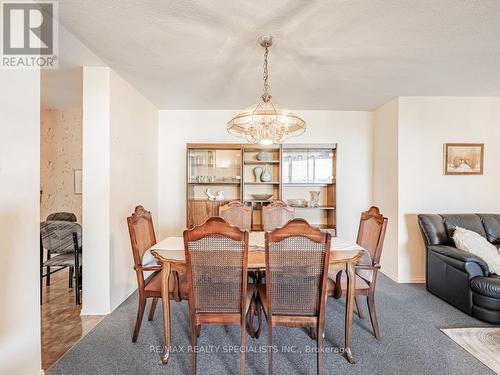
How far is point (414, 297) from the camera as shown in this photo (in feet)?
9.86

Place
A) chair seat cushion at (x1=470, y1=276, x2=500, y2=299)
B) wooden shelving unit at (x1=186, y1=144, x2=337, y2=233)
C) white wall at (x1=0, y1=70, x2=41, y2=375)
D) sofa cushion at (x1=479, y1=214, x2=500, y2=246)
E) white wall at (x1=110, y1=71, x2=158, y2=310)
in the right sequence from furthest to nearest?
wooden shelving unit at (x1=186, y1=144, x2=337, y2=233) → sofa cushion at (x1=479, y1=214, x2=500, y2=246) → white wall at (x1=110, y1=71, x2=158, y2=310) → chair seat cushion at (x1=470, y1=276, x2=500, y2=299) → white wall at (x1=0, y1=70, x2=41, y2=375)

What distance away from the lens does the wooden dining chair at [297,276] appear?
1.60 metres

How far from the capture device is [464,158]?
11.6 feet

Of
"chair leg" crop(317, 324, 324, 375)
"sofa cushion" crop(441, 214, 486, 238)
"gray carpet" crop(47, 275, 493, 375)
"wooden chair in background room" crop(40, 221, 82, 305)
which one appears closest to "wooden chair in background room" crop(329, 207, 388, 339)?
"gray carpet" crop(47, 275, 493, 375)

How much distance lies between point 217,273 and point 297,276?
21.1 inches

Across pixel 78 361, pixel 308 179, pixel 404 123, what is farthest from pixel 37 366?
pixel 404 123

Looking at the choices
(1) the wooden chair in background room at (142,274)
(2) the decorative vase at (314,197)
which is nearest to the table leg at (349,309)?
(1) the wooden chair in background room at (142,274)

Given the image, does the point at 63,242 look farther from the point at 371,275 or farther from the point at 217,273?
the point at 371,275

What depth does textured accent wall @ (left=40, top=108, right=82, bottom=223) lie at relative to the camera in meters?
4.24

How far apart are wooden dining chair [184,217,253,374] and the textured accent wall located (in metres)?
3.63

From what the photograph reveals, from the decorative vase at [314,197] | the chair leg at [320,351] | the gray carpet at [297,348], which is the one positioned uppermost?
the decorative vase at [314,197]

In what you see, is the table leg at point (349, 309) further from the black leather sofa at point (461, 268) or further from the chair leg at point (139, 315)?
the chair leg at point (139, 315)

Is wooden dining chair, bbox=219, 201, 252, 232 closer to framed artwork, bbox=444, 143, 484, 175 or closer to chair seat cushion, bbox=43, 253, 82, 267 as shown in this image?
chair seat cushion, bbox=43, 253, 82, 267

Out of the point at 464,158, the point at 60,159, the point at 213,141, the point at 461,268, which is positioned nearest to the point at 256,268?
the point at 461,268
